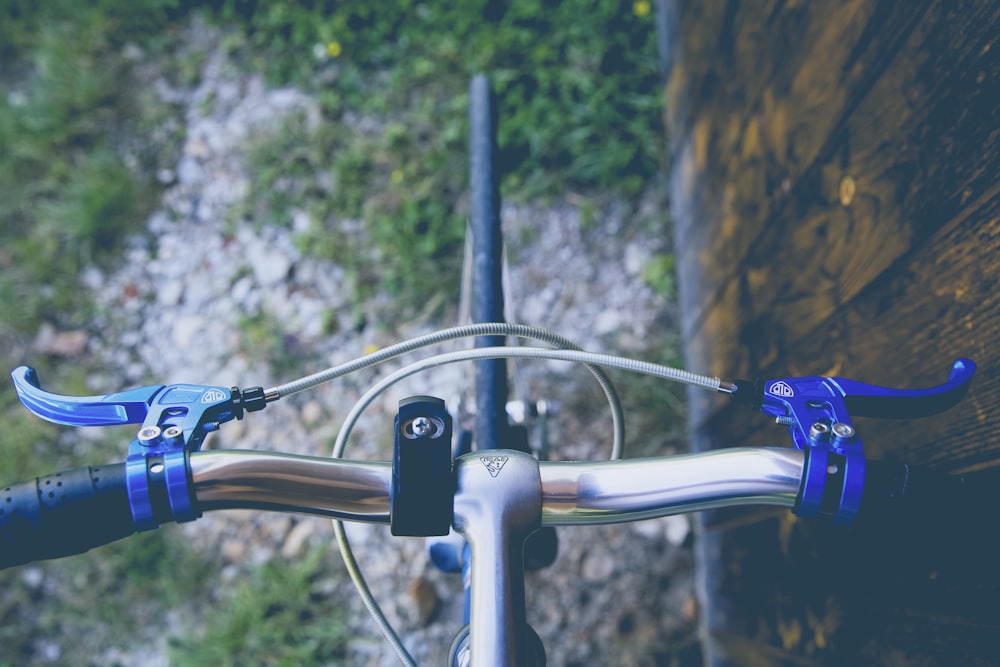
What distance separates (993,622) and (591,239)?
1639 millimetres

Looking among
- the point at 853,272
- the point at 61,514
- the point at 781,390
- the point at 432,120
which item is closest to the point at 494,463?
the point at 781,390

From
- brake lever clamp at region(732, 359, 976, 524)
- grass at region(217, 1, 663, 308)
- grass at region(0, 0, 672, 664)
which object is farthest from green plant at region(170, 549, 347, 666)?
brake lever clamp at region(732, 359, 976, 524)

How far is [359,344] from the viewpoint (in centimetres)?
231

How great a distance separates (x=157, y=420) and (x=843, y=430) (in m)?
0.75

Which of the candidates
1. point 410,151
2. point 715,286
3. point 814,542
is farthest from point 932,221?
point 410,151

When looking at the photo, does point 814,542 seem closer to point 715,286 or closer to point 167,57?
point 715,286

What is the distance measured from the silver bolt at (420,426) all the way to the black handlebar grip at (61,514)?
0.31 m

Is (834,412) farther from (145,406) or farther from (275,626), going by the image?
(275,626)

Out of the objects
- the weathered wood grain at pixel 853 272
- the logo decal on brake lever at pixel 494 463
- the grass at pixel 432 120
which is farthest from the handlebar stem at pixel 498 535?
the grass at pixel 432 120

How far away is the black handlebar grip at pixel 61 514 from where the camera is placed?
28.8 inches

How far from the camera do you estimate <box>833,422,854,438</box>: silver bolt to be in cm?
75

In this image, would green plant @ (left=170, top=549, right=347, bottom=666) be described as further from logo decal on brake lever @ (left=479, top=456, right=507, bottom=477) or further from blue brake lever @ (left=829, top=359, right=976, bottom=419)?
blue brake lever @ (left=829, top=359, right=976, bottom=419)

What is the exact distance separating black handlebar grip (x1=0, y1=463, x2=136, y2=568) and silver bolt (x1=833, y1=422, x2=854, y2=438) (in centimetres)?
75

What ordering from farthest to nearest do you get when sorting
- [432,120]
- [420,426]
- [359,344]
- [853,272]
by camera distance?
1. [432,120]
2. [359,344]
3. [853,272]
4. [420,426]
